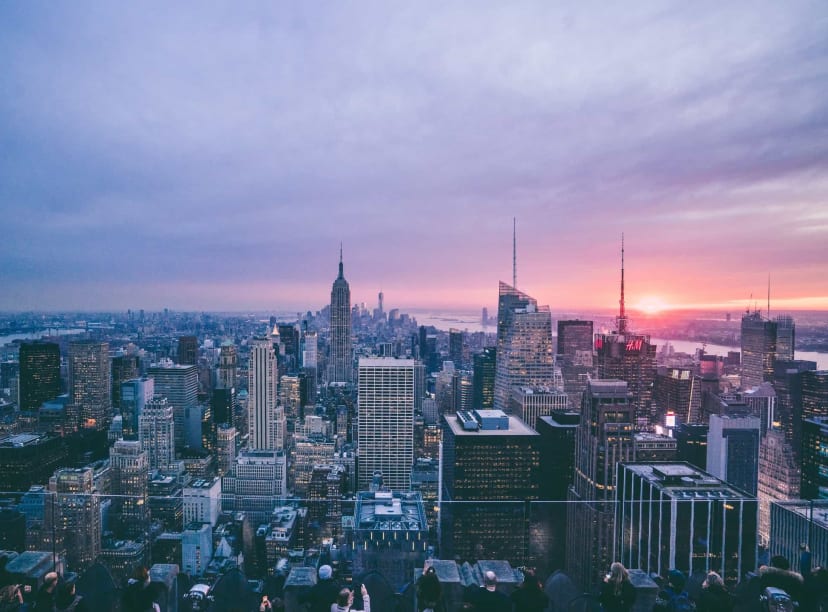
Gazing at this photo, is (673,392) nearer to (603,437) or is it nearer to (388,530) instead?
(603,437)

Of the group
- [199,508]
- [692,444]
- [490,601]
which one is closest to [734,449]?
[692,444]

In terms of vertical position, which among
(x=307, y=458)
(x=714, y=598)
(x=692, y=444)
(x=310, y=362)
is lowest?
(x=307, y=458)

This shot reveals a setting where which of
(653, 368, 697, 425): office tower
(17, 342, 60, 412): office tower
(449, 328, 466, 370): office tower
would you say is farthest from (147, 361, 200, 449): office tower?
(653, 368, 697, 425): office tower

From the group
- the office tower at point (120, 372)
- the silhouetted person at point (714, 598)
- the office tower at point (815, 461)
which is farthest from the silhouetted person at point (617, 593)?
the office tower at point (120, 372)

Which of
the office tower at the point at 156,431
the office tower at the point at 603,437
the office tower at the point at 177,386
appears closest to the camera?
the office tower at the point at 603,437

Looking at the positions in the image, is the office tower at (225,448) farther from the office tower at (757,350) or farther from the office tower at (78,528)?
the office tower at (757,350)

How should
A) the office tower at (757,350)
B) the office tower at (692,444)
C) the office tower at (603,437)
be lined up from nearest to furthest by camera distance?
the office tower at (603,437) → the office tower at (692,444) → the office tower at (757,350)

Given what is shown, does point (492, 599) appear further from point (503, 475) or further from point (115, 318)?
point (115, 318)

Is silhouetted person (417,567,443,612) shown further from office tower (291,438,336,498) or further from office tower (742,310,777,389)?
office tower (742,310,777,389)
